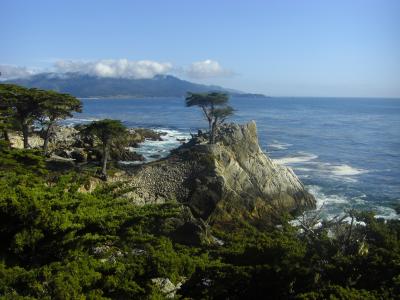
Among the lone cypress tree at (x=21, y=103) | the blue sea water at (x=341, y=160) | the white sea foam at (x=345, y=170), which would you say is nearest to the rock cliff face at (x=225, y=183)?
the blue sea water at (x=341, y=160)

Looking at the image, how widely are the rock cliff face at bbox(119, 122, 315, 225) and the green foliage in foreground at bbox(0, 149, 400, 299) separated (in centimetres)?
1218

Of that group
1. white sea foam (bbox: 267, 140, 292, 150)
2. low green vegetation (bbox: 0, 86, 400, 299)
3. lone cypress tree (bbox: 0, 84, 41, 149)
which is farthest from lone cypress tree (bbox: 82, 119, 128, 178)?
white sea foam (bbox: 267, 140, 292, 150)

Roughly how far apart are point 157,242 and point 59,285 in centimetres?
446

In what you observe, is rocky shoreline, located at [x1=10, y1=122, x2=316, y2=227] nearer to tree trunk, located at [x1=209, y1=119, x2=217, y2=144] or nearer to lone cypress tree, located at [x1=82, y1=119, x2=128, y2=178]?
tree trunk, located at [x1=209, y1=119, x2=217, y2=144]

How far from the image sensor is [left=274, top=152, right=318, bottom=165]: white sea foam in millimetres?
50500

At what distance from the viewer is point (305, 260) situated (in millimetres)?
14586

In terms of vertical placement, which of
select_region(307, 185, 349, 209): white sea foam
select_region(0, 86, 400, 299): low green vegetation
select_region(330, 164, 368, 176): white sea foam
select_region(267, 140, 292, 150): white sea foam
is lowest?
select_region(307, 185, 349, 209): white sea foam

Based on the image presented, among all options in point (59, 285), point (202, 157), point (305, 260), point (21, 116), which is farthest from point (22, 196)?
point (21, 116)

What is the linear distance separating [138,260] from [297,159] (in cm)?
4139

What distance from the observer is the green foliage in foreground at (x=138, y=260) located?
11.7 meters

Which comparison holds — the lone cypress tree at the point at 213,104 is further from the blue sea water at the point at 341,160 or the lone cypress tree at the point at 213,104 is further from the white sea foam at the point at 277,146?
the white sea foam at the point at 277,146

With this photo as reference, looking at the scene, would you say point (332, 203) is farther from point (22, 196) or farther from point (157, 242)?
point (22, 196)

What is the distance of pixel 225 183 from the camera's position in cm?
2967

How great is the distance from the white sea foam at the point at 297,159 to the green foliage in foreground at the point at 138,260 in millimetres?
34075
